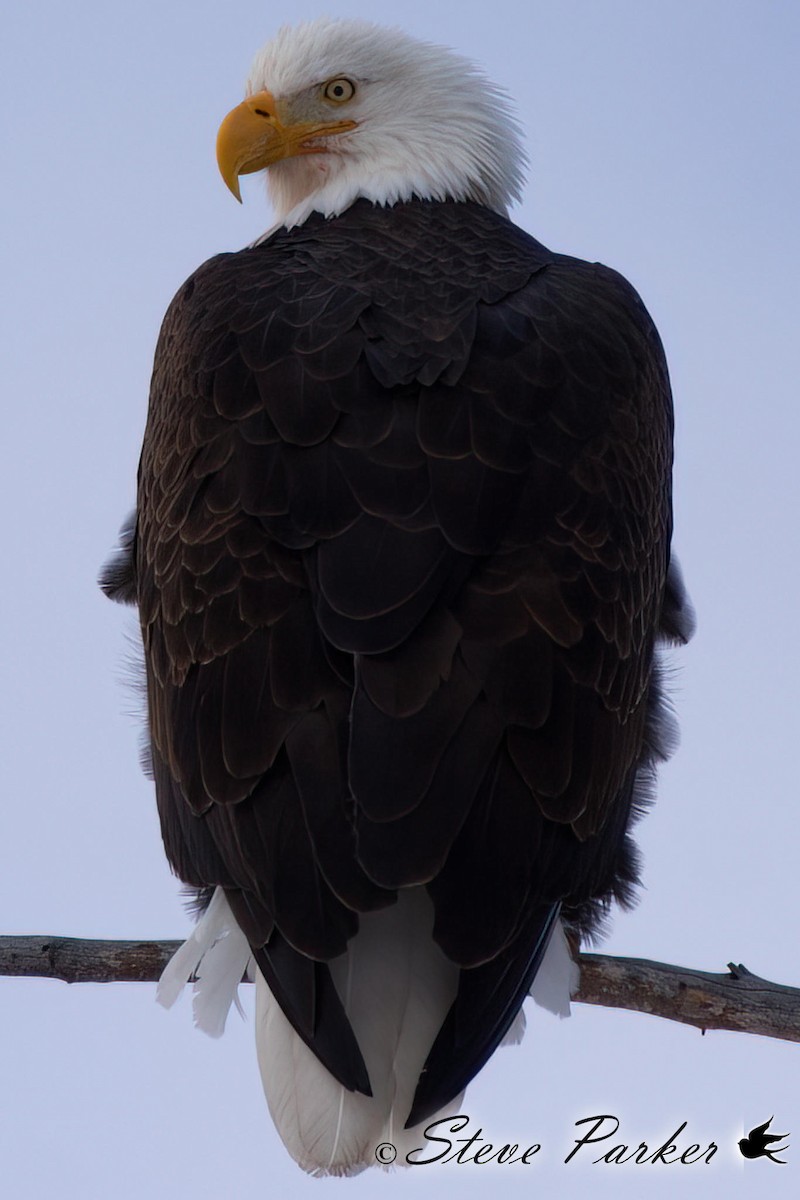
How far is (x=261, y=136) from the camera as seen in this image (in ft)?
17.7

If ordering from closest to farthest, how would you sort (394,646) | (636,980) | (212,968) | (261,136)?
Answer: (394,646), (212,968), (636,980), (261,136)

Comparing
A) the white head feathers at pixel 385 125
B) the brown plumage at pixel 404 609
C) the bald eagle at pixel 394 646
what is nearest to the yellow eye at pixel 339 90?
the white head feathers at pixel 385 125

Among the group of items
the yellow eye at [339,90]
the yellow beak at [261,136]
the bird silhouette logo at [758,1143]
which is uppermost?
the yellow eye at [339,90]

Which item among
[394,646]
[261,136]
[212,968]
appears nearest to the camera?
[394,646]

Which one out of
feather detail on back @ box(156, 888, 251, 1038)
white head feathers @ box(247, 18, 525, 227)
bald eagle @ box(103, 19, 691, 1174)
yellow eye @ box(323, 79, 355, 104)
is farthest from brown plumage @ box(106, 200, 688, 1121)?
yellow eye @ box(323, 79, 355, 104)

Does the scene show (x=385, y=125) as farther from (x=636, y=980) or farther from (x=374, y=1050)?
(x=374, y=1050)

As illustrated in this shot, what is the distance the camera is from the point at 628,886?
448 centimetres

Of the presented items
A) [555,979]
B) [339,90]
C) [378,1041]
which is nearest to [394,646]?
[378,1041]

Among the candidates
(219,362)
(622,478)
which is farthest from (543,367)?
(219,362)

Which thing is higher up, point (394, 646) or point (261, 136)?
point (261, 136)

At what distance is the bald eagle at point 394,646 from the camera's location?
354 centimetres

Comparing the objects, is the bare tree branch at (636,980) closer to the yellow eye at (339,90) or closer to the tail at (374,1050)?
the tail at (374,1050)

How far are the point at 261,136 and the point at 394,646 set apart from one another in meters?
2.45

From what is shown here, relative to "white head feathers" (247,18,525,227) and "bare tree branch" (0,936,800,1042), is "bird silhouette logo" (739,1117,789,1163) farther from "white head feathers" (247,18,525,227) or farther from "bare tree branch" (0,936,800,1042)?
"white head feathers" (247,18,525,227)
